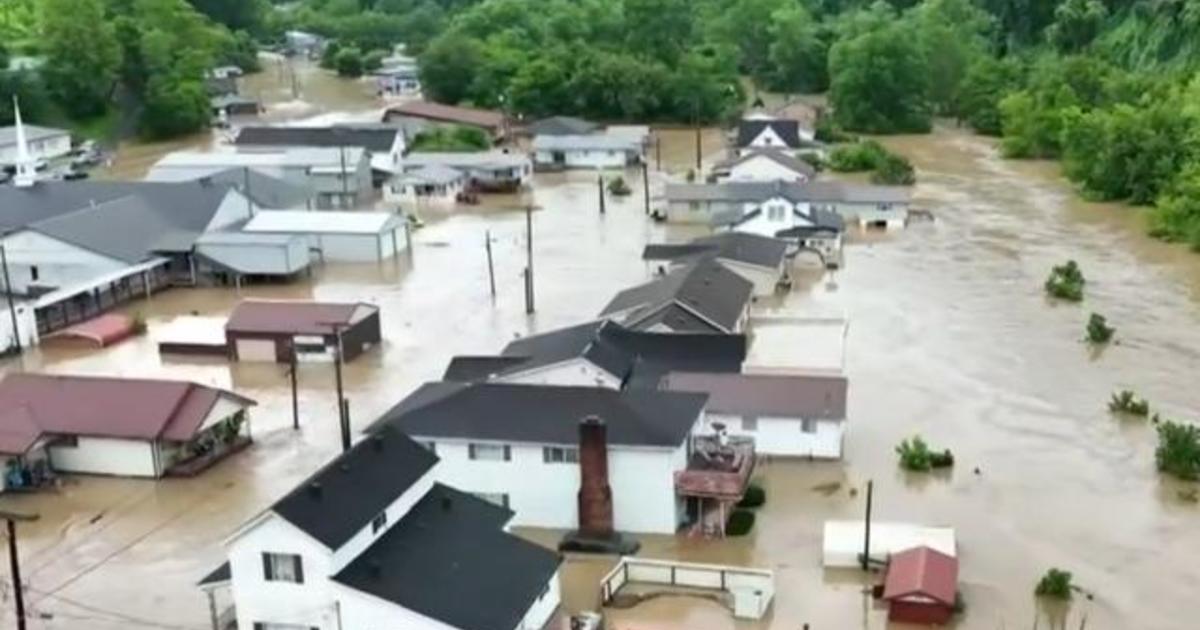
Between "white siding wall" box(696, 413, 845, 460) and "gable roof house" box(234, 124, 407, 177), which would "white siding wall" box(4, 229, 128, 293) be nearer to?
"gable roof house" box(234, 124, 407, 177)

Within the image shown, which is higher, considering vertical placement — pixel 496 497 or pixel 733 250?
pixel 733 250

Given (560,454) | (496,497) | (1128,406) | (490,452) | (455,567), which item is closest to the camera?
(455,567)

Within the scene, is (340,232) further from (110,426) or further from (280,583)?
(280,583)

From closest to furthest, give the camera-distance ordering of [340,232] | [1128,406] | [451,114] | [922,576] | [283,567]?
[283,567]
[922,576]
[1128,406]
[340,232]
[451,114]

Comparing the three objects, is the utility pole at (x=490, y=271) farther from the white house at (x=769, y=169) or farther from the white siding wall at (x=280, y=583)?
the white siding wall at (x=280, y=583)

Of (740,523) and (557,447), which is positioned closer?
(557,447)

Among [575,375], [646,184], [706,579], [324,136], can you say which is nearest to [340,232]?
[646,184]

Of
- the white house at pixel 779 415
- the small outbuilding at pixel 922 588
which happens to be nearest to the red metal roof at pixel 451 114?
the white house at pixel 779 415

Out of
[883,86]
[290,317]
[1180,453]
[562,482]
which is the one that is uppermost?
[883,86]
